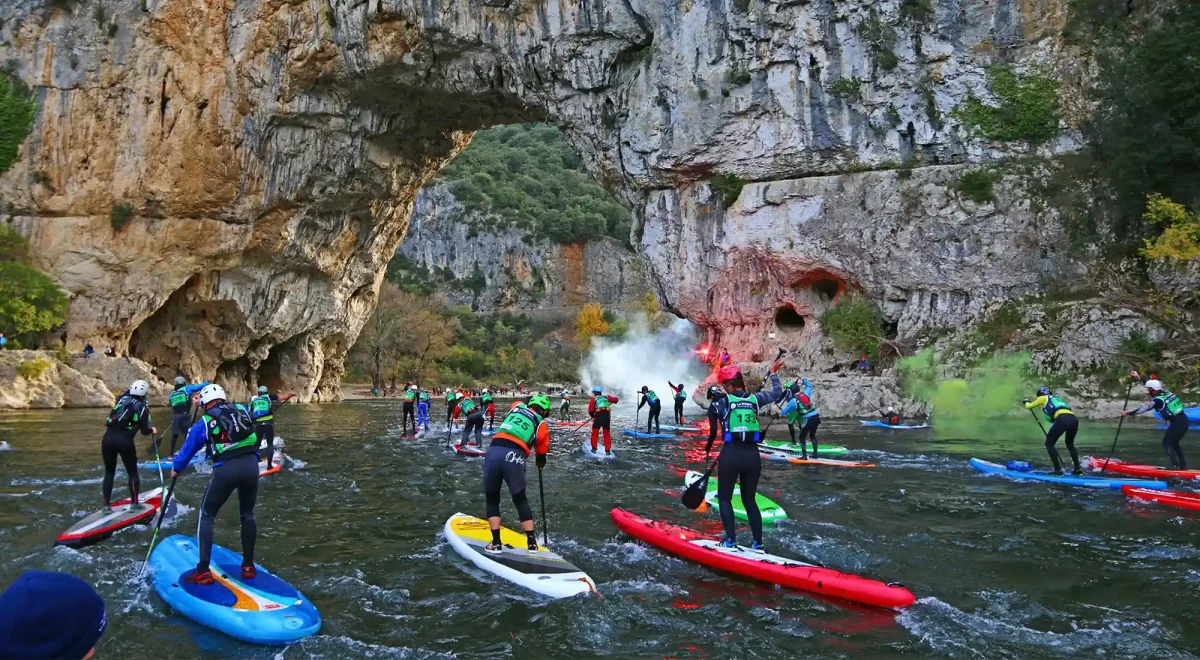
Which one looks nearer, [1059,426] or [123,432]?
[123,432]

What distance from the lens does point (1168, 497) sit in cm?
1107

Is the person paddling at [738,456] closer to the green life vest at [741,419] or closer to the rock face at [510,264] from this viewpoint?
the green life vest at [741,419]

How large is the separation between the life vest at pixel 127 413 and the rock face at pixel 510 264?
259ft

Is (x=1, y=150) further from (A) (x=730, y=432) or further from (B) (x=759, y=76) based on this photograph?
(A) (x=730, y=432)

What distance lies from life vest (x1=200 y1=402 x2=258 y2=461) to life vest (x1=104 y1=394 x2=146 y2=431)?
136 inches

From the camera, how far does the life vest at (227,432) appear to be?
6.92 m

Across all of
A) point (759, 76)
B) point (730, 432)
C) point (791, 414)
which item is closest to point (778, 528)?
point (730, 432)

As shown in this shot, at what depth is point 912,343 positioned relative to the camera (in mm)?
26609

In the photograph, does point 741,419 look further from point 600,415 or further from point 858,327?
point 858,327

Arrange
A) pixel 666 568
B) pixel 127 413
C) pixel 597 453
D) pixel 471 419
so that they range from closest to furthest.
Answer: pixel 666 568
pixel 127 413
pixel 597 453
pixel 471 419

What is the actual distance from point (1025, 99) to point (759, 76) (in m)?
9.07

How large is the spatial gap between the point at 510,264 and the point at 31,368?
62.0 metres

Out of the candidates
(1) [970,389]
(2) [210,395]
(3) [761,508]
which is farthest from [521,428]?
(1) [970,389]

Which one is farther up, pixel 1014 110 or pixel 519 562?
pixel 1014 110
